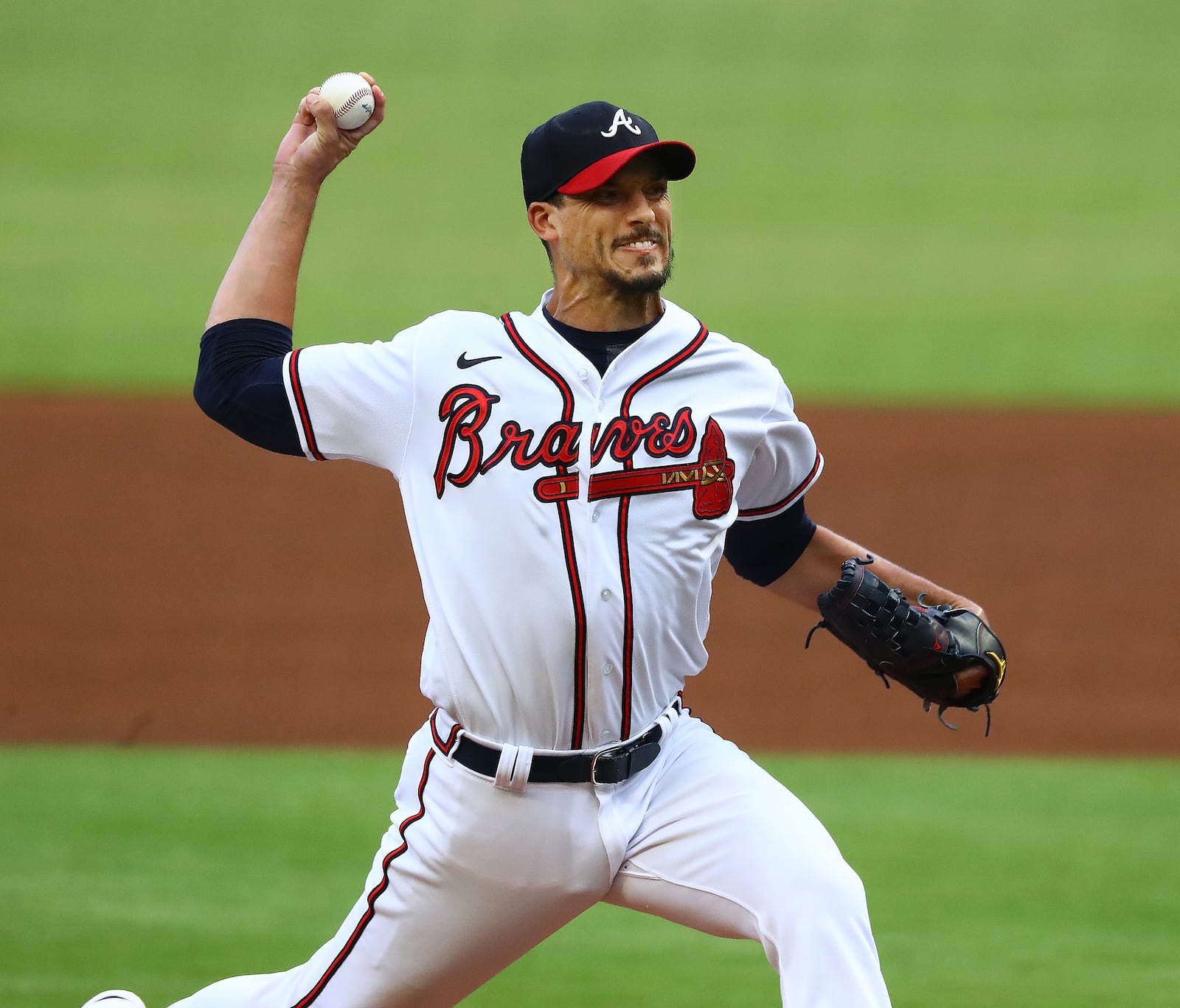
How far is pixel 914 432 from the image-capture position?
10.3 m

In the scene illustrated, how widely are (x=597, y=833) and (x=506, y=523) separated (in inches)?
20.3

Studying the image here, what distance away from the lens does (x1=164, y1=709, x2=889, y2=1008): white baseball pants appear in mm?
2520

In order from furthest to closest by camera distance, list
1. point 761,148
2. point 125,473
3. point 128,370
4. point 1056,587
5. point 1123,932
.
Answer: point 761,148
point 128,370
point 125,473
point 1056,587
point 1123,932

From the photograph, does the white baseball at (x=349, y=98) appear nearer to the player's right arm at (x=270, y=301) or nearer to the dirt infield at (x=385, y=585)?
the player's right arm at (x=270, y=301)

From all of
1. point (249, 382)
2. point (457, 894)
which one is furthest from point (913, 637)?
point (249, 382)

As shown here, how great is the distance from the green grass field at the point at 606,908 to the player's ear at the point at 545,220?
6.68ft

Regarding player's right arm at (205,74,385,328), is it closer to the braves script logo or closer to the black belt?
the braves script logo

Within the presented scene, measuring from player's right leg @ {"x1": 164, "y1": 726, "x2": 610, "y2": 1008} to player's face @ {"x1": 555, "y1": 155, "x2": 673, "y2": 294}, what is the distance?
847 millimetres

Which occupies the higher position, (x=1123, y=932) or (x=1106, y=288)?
(x=1106, y=288)

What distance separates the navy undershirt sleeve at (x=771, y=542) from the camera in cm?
295

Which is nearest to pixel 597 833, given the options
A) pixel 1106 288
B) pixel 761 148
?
pixel 1106 288

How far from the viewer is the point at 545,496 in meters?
2.57

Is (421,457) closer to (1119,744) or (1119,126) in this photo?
(1119,744)

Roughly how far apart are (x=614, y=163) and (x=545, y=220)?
206 millimetres
